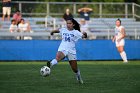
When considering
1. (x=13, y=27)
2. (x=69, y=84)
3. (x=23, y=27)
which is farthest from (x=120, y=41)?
(x=69, y=84)

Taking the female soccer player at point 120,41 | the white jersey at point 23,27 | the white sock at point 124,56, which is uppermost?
the white jersey at point 23,27

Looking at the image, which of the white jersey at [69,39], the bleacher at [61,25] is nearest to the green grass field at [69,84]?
the white jersey at [69,39]

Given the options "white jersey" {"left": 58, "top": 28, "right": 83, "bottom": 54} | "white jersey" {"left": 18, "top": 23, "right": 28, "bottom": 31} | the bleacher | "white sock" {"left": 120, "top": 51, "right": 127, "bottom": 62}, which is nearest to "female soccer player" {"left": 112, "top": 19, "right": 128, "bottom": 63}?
"white sock" {"left": 120, "top": 51, "right": 127, "bottom": 62}

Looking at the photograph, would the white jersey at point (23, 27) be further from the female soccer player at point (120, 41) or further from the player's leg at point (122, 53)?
the player's leg at point (122, 53)

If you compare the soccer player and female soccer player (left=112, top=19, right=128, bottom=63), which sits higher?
the soccer player

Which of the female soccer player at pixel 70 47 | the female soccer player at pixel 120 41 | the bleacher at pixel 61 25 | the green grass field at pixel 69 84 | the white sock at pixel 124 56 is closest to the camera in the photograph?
the green grass field at pixel 69 84

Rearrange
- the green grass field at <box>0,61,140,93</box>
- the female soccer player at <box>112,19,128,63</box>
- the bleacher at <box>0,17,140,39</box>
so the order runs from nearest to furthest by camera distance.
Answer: the green grass field at <box>0,61,140,93</box> → the female soccer player at <box>112,19,128,63</box> → the bleacher at <box>0,17,140,39</box>

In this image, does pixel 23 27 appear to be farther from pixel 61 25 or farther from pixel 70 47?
pixel 70 47

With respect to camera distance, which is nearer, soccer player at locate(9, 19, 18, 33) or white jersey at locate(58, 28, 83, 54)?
white jersey at locate(58, 28, 83, 54)

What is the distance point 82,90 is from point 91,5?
22.2m

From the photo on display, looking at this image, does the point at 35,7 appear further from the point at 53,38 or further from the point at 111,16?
the point at 111,16

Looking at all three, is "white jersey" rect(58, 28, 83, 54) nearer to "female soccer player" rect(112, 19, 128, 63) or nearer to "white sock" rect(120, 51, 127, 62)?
"female soccer player" rect(112, 19, 128, 63)

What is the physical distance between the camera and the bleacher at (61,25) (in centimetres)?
3258

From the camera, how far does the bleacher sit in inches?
1282
